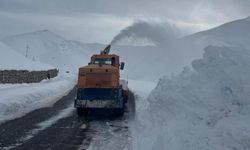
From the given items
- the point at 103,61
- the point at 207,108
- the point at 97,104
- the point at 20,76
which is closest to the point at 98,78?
the point at 97,104

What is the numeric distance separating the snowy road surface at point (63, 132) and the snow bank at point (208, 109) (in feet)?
3.41

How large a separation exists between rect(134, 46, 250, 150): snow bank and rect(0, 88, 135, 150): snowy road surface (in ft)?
3.41

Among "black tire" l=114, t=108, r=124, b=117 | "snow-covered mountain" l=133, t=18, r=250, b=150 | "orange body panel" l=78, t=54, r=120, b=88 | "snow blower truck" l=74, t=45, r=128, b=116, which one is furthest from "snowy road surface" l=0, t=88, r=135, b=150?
"orange body panel" l=78, t=54, r=120, b=88

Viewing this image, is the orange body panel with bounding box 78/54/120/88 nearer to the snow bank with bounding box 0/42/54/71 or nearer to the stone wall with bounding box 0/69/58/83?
the stone wall with bounding box 0/69/58/83

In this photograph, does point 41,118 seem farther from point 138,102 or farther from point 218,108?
point 218,108

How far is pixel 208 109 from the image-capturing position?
421 inches

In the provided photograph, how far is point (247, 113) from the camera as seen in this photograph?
9.27 metres

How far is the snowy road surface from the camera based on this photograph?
40.9 ft

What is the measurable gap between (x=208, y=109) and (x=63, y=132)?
5.99m

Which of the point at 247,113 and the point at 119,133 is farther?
the point at 119,133

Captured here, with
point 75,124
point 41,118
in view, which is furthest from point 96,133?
point 41,118

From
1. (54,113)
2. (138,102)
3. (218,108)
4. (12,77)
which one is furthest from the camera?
(12,77)

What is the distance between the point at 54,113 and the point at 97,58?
4119 millimetres

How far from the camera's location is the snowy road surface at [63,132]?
12.5 metres
